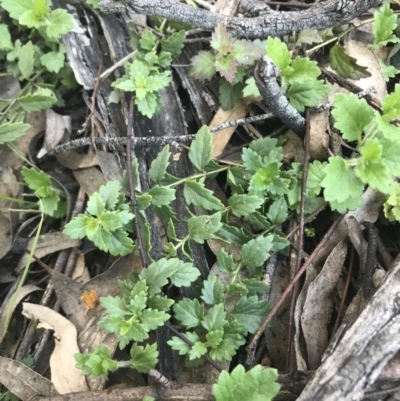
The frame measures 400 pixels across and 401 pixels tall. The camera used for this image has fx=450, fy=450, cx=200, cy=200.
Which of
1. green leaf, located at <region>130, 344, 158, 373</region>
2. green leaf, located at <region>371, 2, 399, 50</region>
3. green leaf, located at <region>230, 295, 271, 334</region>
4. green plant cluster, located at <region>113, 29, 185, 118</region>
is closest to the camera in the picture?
green leaf, located at <region>130, 344, 158, 373</region>

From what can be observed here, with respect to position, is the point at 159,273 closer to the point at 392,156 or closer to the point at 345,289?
the point at 345,289

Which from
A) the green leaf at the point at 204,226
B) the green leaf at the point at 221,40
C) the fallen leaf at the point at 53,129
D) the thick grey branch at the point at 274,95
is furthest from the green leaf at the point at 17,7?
the green leaf at the point at 204,226

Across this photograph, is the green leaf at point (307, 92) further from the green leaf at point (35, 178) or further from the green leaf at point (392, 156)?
the green leaf at point (35, 178)

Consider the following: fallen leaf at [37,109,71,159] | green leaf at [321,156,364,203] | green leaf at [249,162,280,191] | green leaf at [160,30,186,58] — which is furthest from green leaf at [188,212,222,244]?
fallen leaf at [37,109,71,159]

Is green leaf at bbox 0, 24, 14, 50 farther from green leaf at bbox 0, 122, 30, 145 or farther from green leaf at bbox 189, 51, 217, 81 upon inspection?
green leaf at bbox 189, 51, 217, 81

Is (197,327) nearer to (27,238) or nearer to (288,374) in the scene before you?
(288,374)

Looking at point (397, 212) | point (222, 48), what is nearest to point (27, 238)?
point (222, 48)
